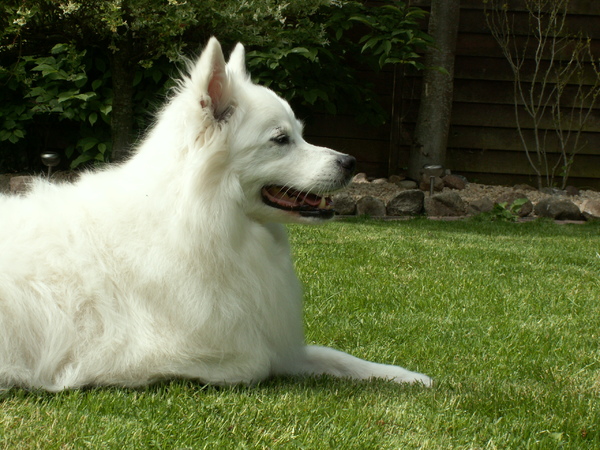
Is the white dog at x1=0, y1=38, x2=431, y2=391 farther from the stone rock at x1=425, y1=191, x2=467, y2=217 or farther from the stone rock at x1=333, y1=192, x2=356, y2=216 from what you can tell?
the stone rock at x1=425, y1=191, x2=467, y2=217

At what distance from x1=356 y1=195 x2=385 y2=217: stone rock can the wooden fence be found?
1.80m

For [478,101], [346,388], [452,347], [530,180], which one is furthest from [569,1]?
[346,388]

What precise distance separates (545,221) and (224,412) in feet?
23.0

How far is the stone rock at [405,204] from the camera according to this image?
28.7ft

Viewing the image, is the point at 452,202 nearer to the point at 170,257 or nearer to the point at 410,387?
the point at 410,387

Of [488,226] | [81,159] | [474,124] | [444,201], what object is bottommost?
[488,226]

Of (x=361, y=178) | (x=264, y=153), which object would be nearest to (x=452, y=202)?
(x=361, y=178)

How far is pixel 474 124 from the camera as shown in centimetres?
1049

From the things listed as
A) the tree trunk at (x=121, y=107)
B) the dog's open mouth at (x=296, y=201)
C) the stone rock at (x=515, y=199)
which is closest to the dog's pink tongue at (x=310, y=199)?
the dog's open mouth at (x=296, y=201)

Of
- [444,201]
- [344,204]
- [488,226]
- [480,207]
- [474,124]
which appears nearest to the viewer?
[488,226]

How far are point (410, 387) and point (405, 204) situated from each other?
6.06 meters

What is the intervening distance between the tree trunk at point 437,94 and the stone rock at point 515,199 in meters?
1.11

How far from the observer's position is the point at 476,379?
3080 mm

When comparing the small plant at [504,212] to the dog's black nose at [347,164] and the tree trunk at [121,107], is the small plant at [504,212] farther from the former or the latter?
the dog's black nose at [347,164]
